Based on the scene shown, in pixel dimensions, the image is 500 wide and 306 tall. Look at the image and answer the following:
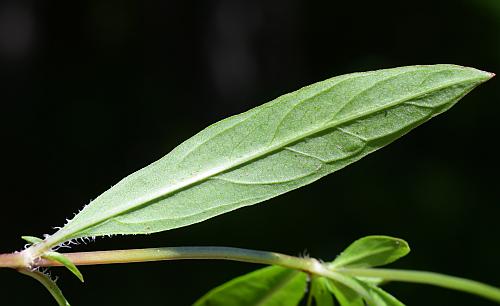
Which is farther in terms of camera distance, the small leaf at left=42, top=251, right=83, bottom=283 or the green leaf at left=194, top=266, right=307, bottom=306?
the green leaf at left=194, top=266, right=307, bottom=306

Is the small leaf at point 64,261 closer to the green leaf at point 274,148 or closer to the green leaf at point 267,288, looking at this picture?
the green leaf at point 274,148

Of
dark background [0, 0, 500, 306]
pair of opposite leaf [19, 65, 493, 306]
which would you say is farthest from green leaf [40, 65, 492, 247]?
dark background [0, 0, 500, 306]

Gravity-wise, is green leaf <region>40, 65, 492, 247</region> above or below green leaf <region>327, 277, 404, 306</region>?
above

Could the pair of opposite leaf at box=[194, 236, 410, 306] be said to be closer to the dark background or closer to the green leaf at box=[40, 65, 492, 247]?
the green leaf at box=[40, 65, 492, 247]

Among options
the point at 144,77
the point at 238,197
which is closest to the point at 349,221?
the point at 144,77

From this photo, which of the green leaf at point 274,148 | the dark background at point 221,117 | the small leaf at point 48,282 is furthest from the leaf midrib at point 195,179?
the dark background at point 221,117

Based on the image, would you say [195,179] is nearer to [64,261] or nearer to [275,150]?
[275,150]

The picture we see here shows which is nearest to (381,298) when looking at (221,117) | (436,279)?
(436,279)
